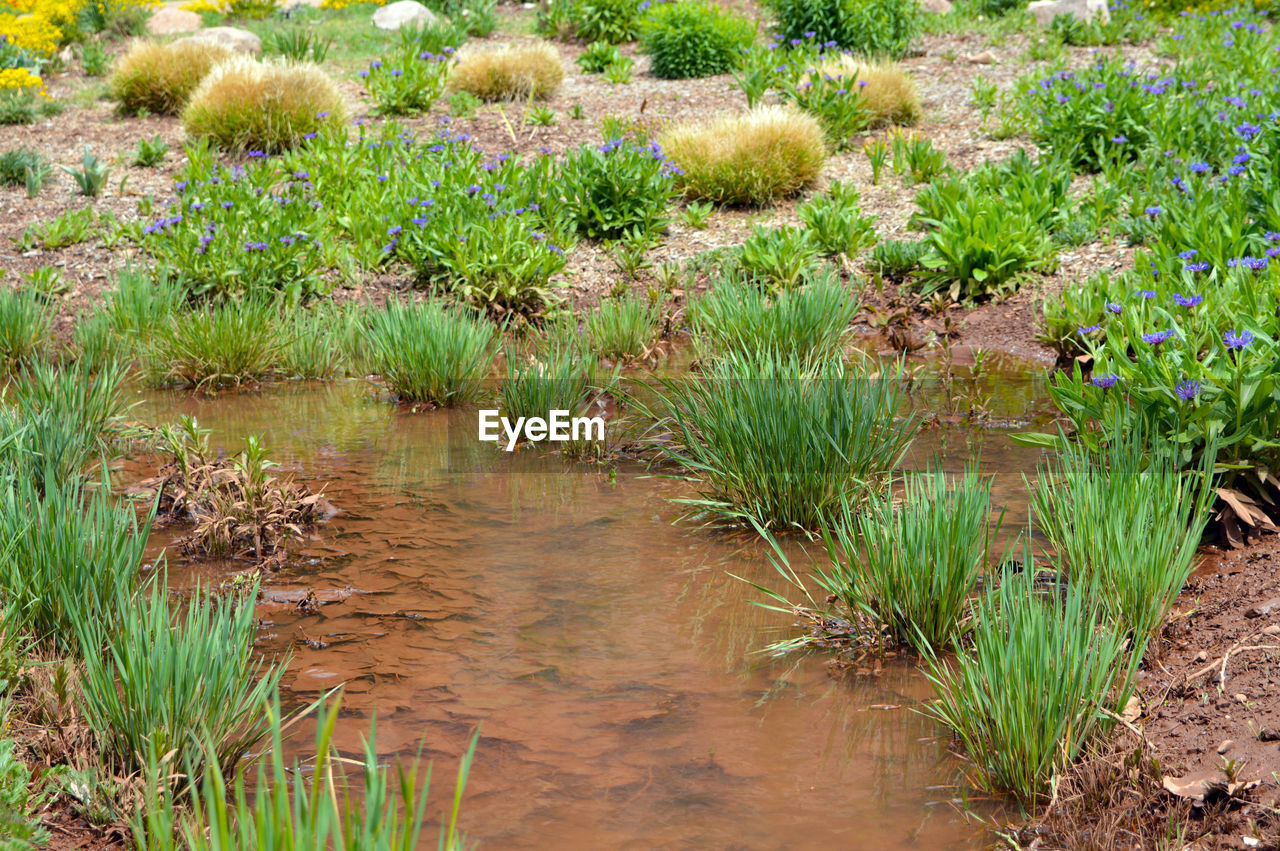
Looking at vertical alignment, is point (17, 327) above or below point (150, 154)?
below

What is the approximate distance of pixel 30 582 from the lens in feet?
10.1

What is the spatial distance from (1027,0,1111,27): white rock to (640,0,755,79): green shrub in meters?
4.32

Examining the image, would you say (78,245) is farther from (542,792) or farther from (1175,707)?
(1175,707)

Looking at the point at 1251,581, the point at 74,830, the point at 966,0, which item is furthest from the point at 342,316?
the point at 966,0

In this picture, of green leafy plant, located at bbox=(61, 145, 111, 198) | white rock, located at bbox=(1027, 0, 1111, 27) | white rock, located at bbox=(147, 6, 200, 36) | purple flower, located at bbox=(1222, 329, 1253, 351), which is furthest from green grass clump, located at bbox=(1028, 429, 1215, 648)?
white rock, located at bbox=(147, 6, 200, 36)

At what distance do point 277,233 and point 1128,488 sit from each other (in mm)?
6547

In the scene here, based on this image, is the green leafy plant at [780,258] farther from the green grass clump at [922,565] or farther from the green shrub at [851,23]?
the green shrub at [851,23]

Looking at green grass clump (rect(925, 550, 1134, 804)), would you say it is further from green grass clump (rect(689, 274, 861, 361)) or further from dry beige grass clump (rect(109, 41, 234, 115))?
dry beige grass clump (rect(109, 41, 234, 115))

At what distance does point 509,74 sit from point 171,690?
1077 cm

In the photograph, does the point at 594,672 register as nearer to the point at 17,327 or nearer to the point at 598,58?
the point at 17,327

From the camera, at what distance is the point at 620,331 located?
6977 mm

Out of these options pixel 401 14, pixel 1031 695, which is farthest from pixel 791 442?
pixel 401 14

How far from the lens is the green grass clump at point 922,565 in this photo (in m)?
3.24

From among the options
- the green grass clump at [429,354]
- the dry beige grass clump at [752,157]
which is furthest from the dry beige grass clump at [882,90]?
the green grass clump at [429,354]
